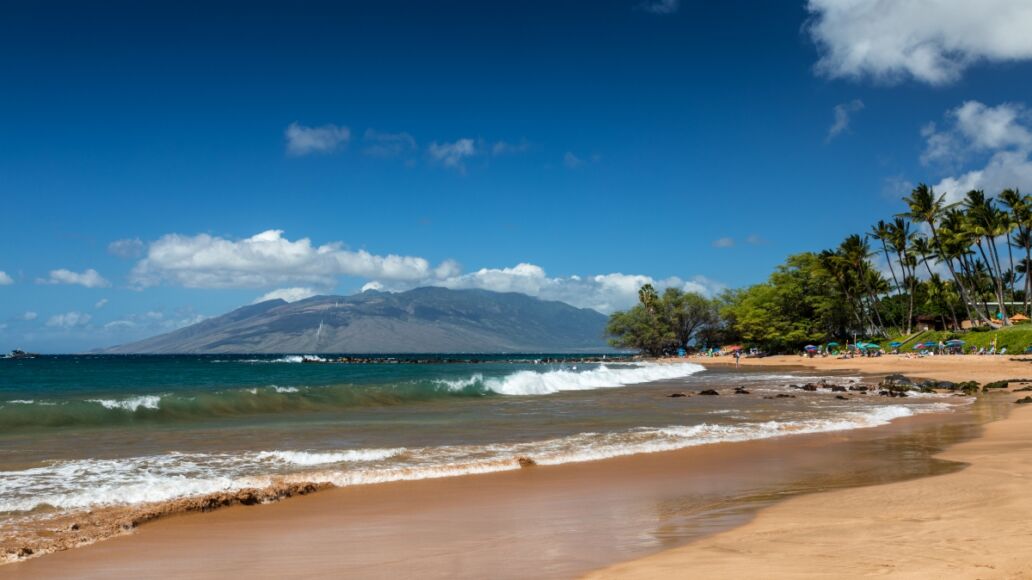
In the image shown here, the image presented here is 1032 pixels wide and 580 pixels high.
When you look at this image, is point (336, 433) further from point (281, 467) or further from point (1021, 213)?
point (1021, 213)

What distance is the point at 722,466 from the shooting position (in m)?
12.0

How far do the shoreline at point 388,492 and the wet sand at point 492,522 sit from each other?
3 centimetres

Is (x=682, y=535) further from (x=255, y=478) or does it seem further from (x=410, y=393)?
(x=410, y=393)

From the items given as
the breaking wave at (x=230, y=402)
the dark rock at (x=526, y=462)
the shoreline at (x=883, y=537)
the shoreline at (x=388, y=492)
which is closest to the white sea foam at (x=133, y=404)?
the breaking wave at (x=230, y=402)

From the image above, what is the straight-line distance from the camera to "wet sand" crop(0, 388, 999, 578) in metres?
6.37

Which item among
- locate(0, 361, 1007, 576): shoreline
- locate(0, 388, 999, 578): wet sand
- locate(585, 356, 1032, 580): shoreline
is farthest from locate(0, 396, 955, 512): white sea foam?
locate(585, 356, 1032, 580): shoreline

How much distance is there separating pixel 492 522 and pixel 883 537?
13.9 feet

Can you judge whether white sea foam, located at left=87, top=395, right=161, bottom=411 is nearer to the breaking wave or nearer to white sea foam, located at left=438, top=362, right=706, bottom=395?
the breaking wave

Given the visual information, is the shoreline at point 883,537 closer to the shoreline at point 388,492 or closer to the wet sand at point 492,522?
the wet sand at point 492,522

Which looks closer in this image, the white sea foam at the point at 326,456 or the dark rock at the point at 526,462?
the dark rock at the point at 526,462

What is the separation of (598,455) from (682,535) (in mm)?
6226

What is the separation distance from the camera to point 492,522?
805 centimetres

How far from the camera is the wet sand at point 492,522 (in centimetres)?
637

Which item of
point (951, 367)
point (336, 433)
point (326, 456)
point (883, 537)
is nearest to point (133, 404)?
point (336, 433)
